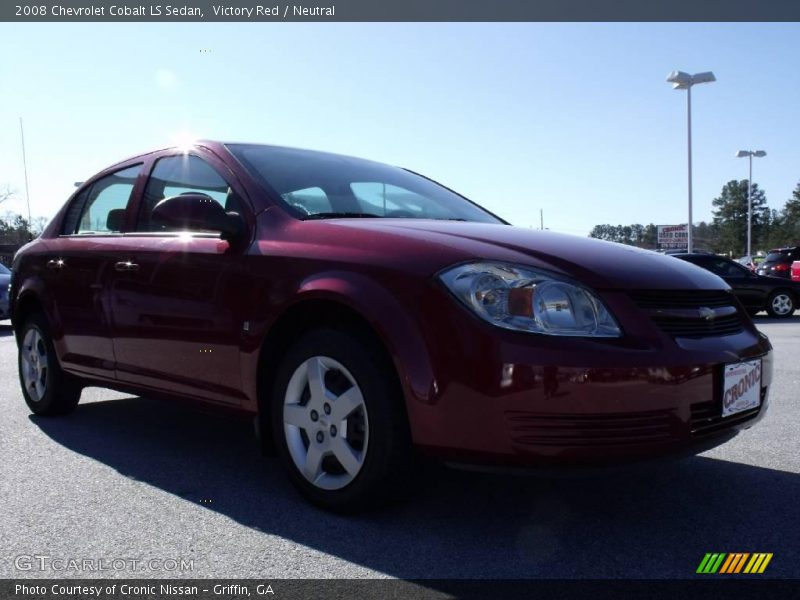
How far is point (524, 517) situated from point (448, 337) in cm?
85

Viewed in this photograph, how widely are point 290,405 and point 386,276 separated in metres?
0.72

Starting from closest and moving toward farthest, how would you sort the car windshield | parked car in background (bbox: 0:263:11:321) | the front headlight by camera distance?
the front headlight → the car windshield → parked car in background (bbox: 0:263:11:321)

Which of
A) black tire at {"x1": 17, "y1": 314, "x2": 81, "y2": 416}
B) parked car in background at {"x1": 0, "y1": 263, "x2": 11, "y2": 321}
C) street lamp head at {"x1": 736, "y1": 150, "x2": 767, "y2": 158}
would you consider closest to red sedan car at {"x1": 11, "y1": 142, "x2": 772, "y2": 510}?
black tire at {"x1": 17, "y1": 314, "x2": 81, "y2": 416}

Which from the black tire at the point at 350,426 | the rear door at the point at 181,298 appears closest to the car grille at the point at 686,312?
the black tire at the point at 350,426

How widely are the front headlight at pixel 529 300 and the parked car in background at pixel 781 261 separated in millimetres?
17328

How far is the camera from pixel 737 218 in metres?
112

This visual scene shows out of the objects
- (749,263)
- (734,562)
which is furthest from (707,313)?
(749,263)

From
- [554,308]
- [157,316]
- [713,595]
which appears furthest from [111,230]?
[713,595]

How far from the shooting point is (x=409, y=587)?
2.30m

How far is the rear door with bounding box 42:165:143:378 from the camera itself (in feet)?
13.6

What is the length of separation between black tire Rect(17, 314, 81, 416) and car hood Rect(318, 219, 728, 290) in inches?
100

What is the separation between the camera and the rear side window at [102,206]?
435 centimetres

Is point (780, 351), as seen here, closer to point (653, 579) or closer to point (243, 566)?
point (653, 579)

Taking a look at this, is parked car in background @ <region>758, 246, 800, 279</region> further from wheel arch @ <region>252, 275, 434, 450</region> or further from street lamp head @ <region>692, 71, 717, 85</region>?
wheel arch @ <region>252, 275, 434, 450</region>
